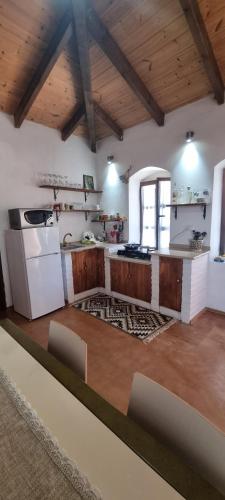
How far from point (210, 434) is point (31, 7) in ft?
10.5

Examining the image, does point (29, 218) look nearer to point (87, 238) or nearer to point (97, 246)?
point (97, 246)

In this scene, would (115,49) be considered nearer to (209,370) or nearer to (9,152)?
(9,152)

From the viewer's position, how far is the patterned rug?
2.68 m

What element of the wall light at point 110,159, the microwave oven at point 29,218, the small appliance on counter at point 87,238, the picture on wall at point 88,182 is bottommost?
the small appliance on counter at point 87,238

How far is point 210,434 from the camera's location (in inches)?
24.9

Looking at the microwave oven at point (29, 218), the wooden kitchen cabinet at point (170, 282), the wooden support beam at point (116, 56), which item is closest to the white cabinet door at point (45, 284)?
the microwave oven at point (29, 218)

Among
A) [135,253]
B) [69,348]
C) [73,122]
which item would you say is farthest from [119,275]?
[73,122]

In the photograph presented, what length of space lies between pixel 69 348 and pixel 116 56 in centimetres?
294

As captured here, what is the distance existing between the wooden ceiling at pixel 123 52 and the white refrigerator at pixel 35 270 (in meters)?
1.81

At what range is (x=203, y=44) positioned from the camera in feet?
6.97

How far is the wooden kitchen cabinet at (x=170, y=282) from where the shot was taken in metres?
2.78

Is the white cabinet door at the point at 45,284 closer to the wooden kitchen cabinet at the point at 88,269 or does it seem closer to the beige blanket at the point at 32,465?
the wooden kitchen cabinet at the point at 88,269

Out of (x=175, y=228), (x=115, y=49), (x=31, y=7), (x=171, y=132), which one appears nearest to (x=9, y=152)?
(x=31, y=7)

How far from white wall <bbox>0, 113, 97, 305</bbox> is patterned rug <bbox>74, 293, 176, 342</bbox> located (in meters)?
1.24
